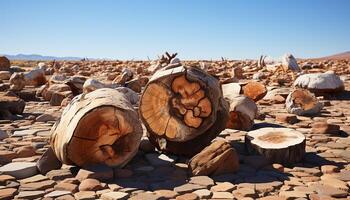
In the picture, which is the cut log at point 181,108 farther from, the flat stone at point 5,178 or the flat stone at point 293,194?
the flat stone at point 5,178

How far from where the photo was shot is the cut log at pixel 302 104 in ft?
27.5

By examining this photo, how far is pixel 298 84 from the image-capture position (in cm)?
1120

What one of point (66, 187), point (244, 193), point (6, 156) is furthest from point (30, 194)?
point (244, 193)

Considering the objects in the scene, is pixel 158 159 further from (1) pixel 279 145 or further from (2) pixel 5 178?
(2) pixel 5 178

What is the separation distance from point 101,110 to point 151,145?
131 cm

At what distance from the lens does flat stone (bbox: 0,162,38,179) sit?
4.48 meters

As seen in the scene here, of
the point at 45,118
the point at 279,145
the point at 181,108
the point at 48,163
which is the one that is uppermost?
the point at 181,108

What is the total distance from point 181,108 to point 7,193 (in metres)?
2.24

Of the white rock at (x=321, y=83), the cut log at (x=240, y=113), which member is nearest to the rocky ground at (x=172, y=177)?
the cut log at (x=240, y=113)

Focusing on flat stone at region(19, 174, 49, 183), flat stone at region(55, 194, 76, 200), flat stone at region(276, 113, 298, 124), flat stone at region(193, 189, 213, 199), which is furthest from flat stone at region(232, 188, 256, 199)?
flat stone at region(276, 113, 298, 124)

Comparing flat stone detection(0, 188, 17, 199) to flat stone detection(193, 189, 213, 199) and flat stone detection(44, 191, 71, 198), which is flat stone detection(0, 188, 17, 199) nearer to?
flat stone detection(44, 191, 71, 198)

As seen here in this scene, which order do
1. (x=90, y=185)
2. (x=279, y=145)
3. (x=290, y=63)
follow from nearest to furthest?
(x=90, y=185), (x=279, y=145), (x=290, y=63)

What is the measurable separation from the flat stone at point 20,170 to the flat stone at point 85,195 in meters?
0.91

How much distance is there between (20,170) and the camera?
14.8 ft
